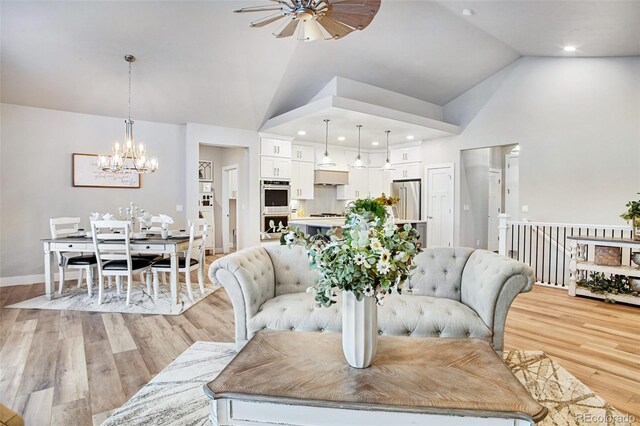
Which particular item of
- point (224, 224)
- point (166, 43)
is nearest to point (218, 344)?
point (166, 43)

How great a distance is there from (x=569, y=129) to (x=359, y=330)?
6.32 m

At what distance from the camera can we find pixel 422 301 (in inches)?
105

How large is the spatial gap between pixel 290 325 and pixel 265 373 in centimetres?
95

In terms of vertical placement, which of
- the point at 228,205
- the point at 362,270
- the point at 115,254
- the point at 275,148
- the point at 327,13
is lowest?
the point at 115,254

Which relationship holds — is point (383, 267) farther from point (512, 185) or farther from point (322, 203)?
point (512, 185)

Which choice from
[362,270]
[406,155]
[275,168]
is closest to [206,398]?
[362,270]

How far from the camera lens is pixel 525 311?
4.01 metres

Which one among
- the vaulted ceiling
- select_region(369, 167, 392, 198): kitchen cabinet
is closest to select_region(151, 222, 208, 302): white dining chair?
the vaulted ceiling

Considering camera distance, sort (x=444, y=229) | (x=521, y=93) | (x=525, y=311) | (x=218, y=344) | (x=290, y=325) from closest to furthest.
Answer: (x=290, y=325), (x=218, y=344), (x=525, y=311), (x=521, y=93), (x=444, y=229)

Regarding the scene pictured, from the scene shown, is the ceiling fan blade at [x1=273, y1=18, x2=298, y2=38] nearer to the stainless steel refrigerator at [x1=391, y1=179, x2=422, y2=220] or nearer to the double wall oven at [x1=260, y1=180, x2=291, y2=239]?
the double wall oven at [x1=260, y1=180, x2=291, y2=239]

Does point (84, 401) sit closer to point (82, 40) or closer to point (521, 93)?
point (82, 40)

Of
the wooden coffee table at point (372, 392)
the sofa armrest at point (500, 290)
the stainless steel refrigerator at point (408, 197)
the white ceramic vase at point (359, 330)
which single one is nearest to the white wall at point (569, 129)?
the stainless steel refrigerator at point (408, 197)

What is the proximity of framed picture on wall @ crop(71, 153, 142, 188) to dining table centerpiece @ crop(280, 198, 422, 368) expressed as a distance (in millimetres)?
5499

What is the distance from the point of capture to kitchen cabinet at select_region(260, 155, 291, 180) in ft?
22.7
